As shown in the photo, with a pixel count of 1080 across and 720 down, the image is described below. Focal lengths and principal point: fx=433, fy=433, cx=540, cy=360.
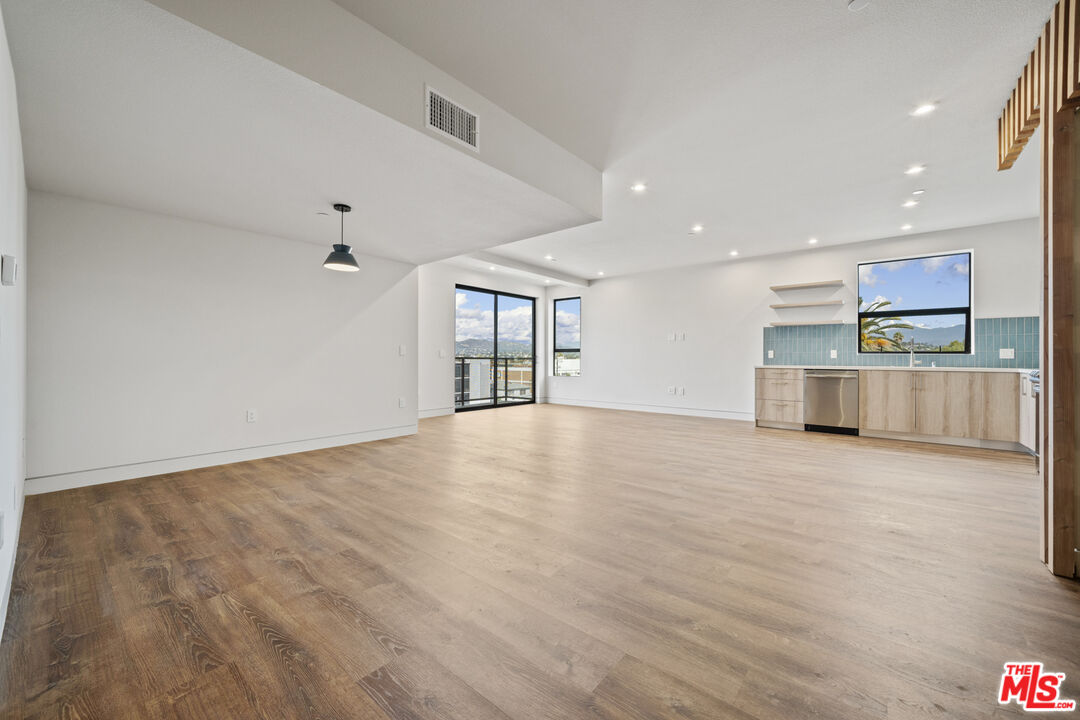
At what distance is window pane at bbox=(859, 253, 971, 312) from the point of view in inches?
219

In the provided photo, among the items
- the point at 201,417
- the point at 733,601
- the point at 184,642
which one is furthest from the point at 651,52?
the point at 201,417

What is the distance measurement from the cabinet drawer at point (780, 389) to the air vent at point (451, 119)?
5.63 metres

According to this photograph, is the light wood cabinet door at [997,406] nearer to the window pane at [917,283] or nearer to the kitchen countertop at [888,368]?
the kitchen countertop at [888,368]

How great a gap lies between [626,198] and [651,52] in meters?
2.17

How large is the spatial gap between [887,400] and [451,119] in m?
6.05

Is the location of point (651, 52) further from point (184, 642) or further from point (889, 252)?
point (889, 252)

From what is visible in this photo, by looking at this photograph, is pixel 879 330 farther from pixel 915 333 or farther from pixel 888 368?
pixel 888 368

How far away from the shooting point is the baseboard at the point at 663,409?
7.24 meters

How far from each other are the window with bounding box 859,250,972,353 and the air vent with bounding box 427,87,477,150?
6162 millimetres

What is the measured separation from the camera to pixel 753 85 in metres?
2.59

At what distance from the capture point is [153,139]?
247 cm

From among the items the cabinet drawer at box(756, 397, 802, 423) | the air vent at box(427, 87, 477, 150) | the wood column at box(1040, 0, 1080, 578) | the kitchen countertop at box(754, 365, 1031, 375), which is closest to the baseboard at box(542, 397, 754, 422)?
the cabinet drawer at box(756, 397, 802, 423)

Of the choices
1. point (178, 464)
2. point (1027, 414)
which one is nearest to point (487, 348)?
point (178, 464)

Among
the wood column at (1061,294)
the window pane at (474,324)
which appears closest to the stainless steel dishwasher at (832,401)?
the wood column at (1061,294)
